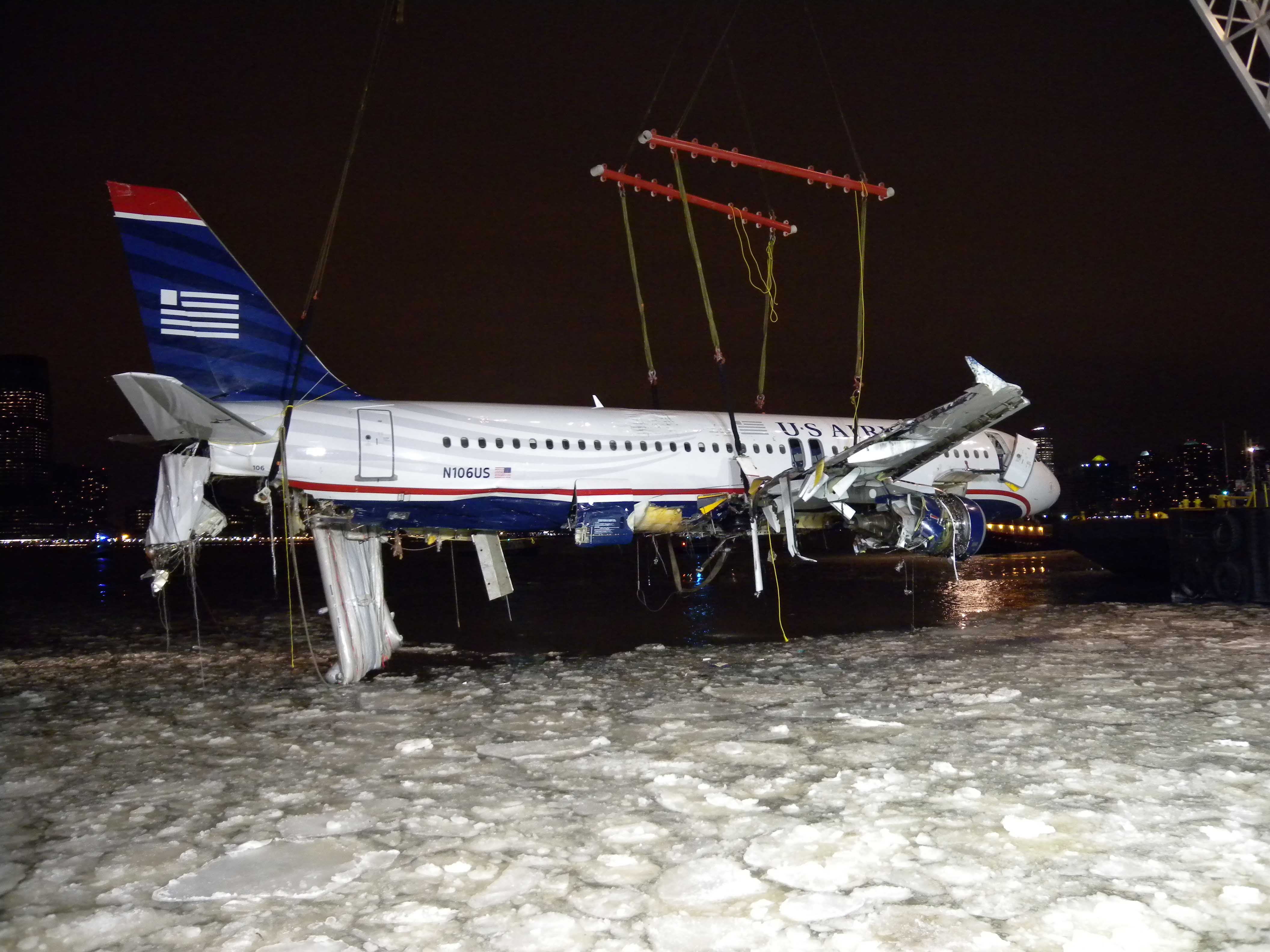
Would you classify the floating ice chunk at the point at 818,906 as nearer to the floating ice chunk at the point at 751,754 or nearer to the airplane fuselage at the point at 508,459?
the floating ice chunk at the point at 751,754

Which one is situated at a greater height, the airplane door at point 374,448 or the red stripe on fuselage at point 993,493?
the airplane door at point 374,448

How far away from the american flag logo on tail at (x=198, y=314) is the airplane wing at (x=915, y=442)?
9606mm

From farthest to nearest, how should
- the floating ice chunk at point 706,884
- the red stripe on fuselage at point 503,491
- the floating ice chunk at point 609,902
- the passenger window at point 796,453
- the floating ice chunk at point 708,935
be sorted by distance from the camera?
the passenger window at point 796,453 < the red stripe on fuselage at point 503,491 < the floating ice chunk at point 706,884 < the floating ice chunk at point 609,902 < the floating ice chunk at point 708,935

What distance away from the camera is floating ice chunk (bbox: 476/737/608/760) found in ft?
26.1

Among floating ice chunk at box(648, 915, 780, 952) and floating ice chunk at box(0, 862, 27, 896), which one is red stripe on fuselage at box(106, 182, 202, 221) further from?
floating ice chunk at box(648, 915, 780, 952)

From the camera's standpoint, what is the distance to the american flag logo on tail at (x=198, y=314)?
14953 mm

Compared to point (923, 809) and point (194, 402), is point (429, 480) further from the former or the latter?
point (923, 809)

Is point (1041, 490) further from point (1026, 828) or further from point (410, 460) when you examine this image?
point (1026, 828)

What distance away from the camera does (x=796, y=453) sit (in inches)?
762

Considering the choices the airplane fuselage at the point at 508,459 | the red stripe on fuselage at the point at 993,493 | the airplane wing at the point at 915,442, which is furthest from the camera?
the red stripe on fuselage at the point at 993,493

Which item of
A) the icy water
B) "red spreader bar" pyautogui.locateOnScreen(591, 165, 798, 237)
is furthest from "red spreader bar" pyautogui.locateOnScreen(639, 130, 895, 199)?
the icy water

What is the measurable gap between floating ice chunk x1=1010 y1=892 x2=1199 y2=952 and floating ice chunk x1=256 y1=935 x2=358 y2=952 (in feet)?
10.9

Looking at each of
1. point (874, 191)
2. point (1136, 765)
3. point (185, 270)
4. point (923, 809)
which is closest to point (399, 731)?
point (923, 809)

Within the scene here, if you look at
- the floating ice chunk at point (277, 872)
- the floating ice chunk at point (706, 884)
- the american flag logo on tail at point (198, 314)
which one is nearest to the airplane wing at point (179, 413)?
the american flag logo on tail at point (198, 314)
